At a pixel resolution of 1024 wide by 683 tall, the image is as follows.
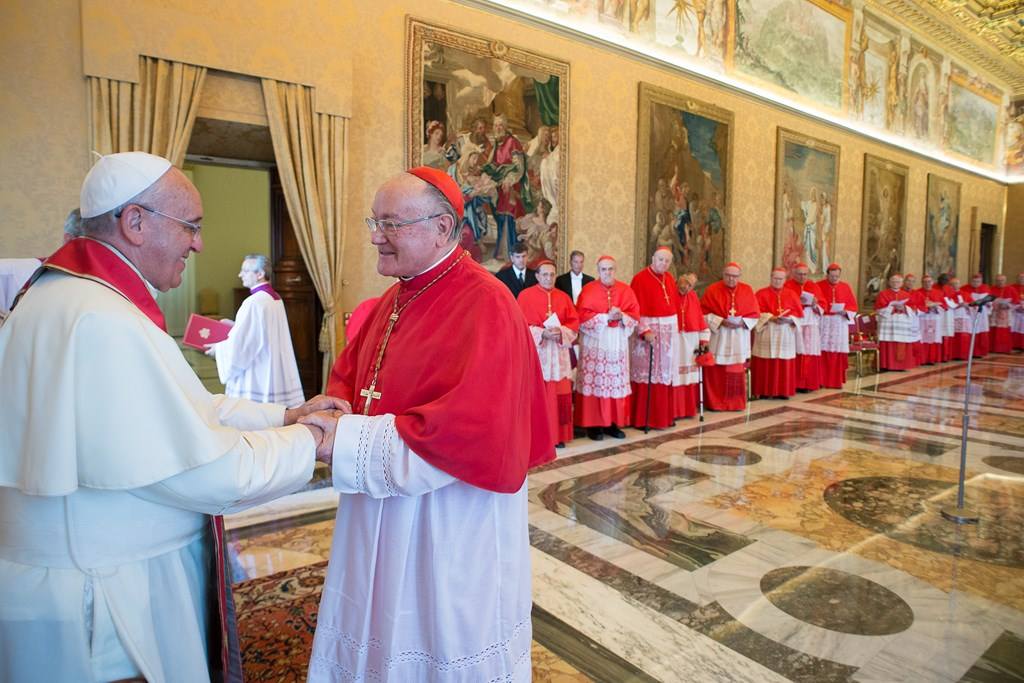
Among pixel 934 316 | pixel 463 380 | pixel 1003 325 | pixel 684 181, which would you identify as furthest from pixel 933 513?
pixel 1003 325

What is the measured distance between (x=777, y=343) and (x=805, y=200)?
17.4 ft

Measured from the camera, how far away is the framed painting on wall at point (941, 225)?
1823 cm

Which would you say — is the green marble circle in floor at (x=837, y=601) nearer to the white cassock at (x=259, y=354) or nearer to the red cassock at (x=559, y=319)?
the red cassock at (x=559, y=319)

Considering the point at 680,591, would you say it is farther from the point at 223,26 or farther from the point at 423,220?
the point at 223,26

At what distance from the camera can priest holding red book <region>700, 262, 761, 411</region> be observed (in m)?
9.07

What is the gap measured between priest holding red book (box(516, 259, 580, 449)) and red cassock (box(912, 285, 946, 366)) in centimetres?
1081

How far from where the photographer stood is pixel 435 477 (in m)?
1.78

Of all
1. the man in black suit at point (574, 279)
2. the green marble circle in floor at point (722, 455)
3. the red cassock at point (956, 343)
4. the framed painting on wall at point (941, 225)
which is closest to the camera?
the green marble circle in floor at point (722, 455)

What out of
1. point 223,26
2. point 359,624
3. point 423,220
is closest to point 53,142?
point 223,26

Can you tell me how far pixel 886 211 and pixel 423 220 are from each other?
17.8m

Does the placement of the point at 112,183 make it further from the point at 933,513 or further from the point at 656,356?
the point at 656,356

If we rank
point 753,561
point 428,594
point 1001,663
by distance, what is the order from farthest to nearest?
point 753,561 → point 1001,663 → point 428,594

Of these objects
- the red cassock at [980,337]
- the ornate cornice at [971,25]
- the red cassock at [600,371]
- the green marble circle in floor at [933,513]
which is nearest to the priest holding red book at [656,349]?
the red cassock at [600,371]

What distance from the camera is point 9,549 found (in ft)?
4.81
